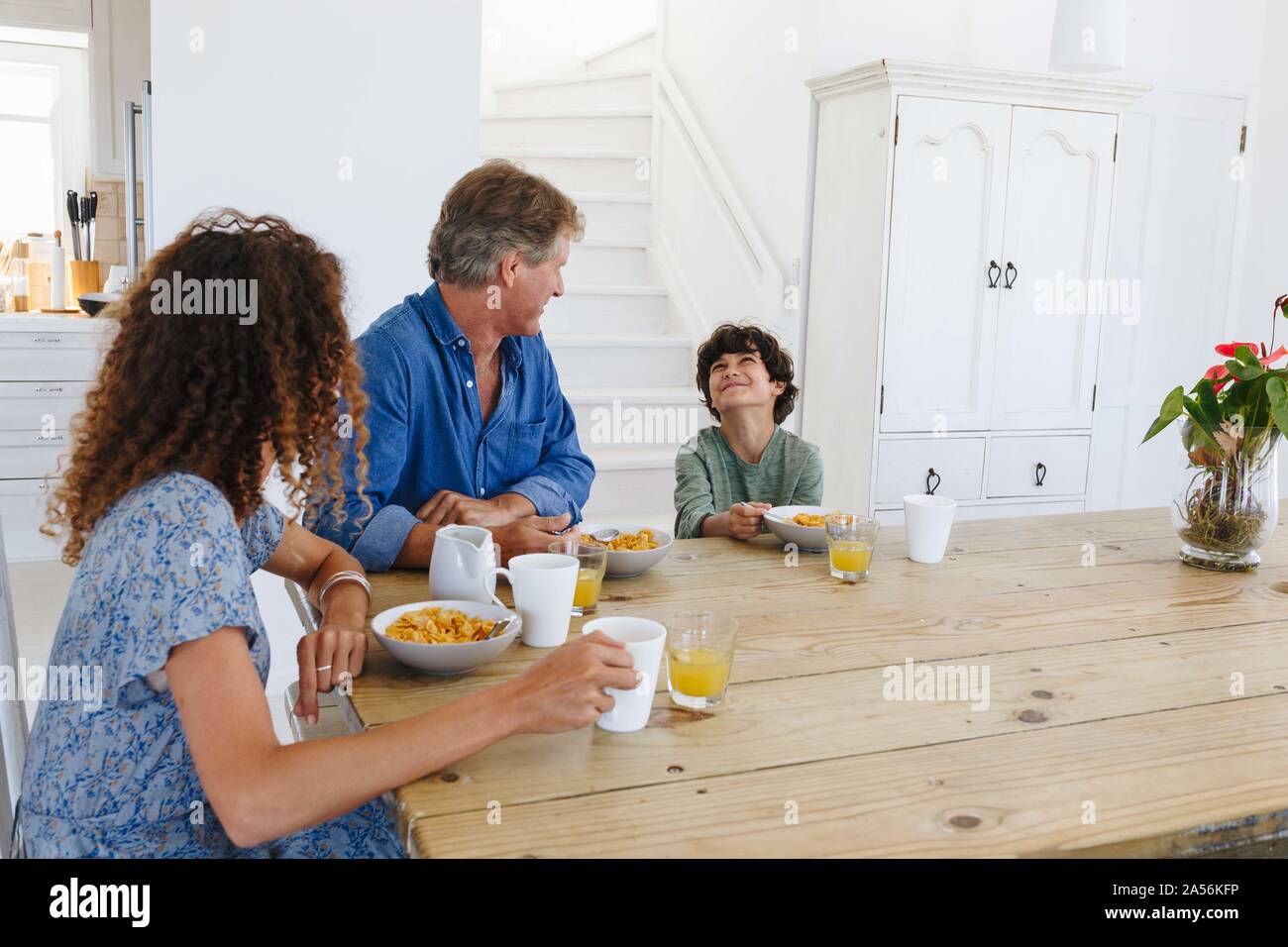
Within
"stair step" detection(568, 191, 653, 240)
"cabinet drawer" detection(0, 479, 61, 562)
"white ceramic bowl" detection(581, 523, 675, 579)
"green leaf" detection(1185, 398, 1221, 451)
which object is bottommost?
"cabinet drawer" detection(0, 479, 61, 562)

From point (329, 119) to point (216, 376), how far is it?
6.51ft

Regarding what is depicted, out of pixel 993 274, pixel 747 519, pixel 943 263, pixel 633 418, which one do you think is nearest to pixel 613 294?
pixel 633 418

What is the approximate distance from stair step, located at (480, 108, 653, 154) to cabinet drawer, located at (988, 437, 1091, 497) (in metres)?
2.39

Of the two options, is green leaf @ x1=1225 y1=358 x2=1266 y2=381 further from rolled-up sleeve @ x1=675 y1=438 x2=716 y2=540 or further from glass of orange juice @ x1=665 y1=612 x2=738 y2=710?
glass of orange juice @ x1=665 y1=612 x2=738 y2=710

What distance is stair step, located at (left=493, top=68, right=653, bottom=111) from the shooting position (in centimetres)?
537

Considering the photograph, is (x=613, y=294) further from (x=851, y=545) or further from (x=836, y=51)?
(x=851, y=545)

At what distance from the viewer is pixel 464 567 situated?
1411 mm

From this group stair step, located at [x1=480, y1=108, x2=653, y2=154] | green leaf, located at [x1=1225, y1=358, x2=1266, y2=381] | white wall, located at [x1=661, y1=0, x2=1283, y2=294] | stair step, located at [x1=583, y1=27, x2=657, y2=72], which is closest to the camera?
green leaf, located at [x1=1225, y1=358, x2=1266, y2=381]

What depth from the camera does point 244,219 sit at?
1.22 m

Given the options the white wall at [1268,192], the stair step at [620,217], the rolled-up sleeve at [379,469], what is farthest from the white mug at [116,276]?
the white wall at [1268,192]

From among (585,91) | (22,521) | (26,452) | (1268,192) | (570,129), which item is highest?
(585,91)

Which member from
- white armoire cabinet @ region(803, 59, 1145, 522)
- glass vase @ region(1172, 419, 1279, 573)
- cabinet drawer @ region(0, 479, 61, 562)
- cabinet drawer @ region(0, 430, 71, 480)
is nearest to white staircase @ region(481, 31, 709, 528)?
white armoire cabinet @ region(803, 59, 1145, 522)

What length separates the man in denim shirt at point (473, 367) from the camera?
6.19 feet

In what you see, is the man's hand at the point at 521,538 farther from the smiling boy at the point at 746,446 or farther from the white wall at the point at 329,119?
the white wall at the point at 329,119
